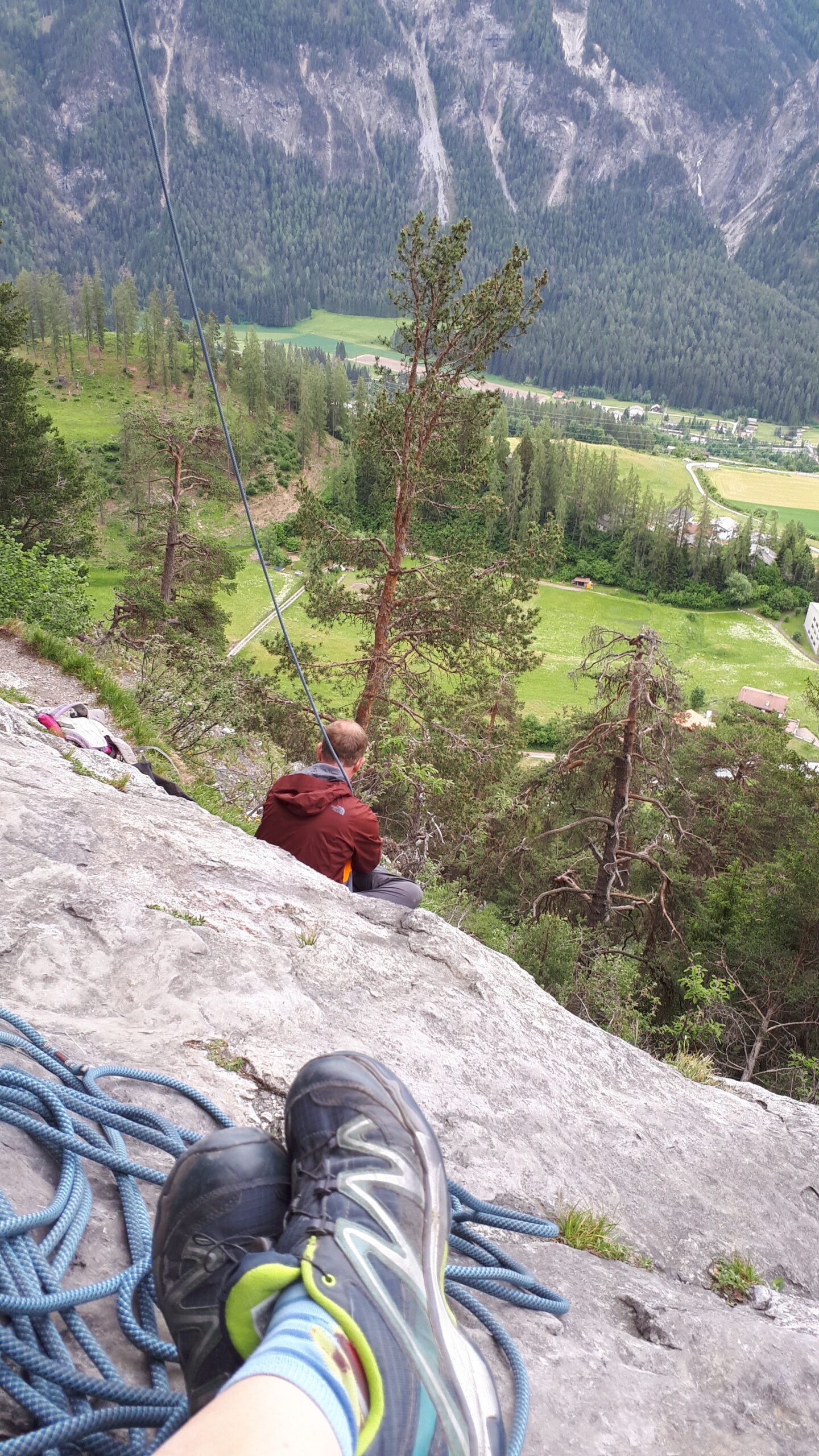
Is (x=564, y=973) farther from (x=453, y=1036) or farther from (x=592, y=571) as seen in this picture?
(x=592, y=571)

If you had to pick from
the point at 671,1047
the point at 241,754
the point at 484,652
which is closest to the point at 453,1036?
the point at 241,754

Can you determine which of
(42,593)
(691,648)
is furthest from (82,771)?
(691,648)

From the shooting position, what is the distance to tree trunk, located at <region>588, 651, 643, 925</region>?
11.4 m

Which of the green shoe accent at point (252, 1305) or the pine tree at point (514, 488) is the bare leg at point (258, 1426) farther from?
the pine tree at point (514, 488)

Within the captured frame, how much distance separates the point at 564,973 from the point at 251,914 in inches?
393

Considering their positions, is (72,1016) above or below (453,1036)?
above

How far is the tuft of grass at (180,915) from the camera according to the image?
11.9ft

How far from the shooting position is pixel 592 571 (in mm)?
87688

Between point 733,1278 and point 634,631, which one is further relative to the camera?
point 634,631

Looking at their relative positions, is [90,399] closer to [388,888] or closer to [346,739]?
[346,739]

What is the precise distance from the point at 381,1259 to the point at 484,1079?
5.46 ft

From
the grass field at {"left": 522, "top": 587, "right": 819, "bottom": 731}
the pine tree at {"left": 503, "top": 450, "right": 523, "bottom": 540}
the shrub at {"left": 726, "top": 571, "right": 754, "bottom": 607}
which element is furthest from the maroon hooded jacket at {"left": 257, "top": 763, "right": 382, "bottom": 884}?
the shrub at {"left": 726, "top": 571, "right": 754, "bottom": 607}

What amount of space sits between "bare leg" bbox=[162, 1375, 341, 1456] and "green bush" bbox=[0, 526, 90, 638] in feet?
32.0

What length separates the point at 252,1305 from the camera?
1.59 meters
